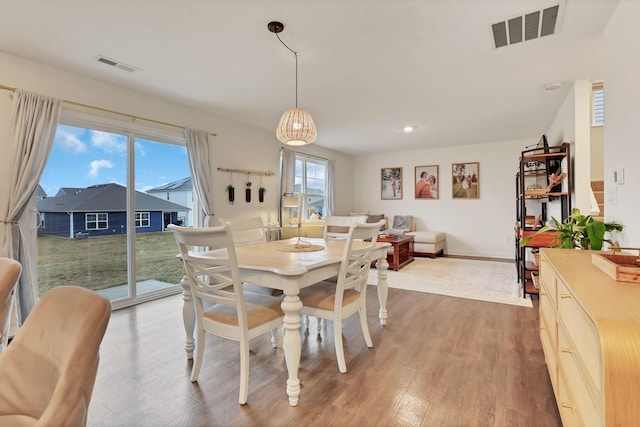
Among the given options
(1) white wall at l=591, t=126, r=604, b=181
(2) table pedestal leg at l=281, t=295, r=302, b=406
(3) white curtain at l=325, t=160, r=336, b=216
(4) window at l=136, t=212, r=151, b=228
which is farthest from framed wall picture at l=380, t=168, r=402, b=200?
(2) table pedestal leg at l=281, t=295, r=302, b=406

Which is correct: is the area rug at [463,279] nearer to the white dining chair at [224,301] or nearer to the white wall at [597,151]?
the white wall at [597,151]

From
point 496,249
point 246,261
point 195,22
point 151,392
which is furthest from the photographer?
point 496,249

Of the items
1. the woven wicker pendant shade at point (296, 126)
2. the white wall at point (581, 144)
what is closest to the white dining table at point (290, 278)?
the woven wicker pendant shade at point (296, 126)

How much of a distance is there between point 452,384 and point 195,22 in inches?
116

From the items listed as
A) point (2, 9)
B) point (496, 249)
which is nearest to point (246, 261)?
point (2, 9)

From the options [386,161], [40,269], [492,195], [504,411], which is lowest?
[504,411]

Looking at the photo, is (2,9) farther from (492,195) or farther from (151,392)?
(492,195)

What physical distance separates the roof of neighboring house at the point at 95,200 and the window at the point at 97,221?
0.06 m

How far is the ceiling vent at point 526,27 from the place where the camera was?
2.14 meters

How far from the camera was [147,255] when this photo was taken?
376 cm

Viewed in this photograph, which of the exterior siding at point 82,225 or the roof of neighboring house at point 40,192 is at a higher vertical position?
the roof of neighboring house at point 40,192

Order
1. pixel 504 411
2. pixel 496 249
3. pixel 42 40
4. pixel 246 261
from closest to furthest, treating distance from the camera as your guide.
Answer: pixel 504 411
pixel 246 261
pixel 42 40
pixel 496 249

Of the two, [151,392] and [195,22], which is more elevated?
[195,22]

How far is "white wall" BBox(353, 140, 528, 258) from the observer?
20.7 feet
